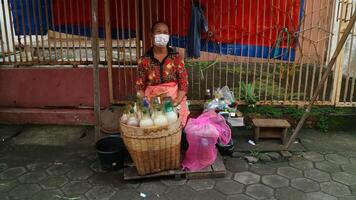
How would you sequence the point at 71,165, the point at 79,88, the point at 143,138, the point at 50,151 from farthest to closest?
the point at 79,88, the point at 50,151, the point at 71,165, the point at 143,138

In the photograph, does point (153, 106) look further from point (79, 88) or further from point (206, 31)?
point (79, 88)

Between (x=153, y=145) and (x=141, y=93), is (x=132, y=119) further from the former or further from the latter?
(x=141, y=93)

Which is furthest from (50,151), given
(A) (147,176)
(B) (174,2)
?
(B) (174,2)

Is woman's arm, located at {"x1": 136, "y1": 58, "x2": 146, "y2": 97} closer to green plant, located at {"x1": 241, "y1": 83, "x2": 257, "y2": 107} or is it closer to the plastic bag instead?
the plastic bag

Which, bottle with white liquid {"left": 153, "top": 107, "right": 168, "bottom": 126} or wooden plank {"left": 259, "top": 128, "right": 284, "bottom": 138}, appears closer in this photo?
bottle with white liquid {"left": 153, "top": 107, "right": 168, "bottom": 126}

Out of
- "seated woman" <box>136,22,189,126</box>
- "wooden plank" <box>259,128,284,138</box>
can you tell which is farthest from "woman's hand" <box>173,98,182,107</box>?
"wooden plank" <box>259,128,284,138</box>

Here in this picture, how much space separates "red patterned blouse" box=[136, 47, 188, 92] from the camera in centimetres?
448

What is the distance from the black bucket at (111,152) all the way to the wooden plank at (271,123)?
1.95 meters

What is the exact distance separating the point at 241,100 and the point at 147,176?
86.3 inches

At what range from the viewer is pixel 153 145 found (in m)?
3.87

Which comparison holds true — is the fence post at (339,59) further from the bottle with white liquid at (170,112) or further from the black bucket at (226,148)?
the bottle with white liquid at (170,112)

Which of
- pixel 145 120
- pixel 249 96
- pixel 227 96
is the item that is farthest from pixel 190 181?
pixel 249 96

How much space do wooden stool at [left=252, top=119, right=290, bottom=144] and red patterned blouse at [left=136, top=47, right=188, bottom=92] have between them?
1.31 meters

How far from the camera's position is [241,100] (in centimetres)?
555
